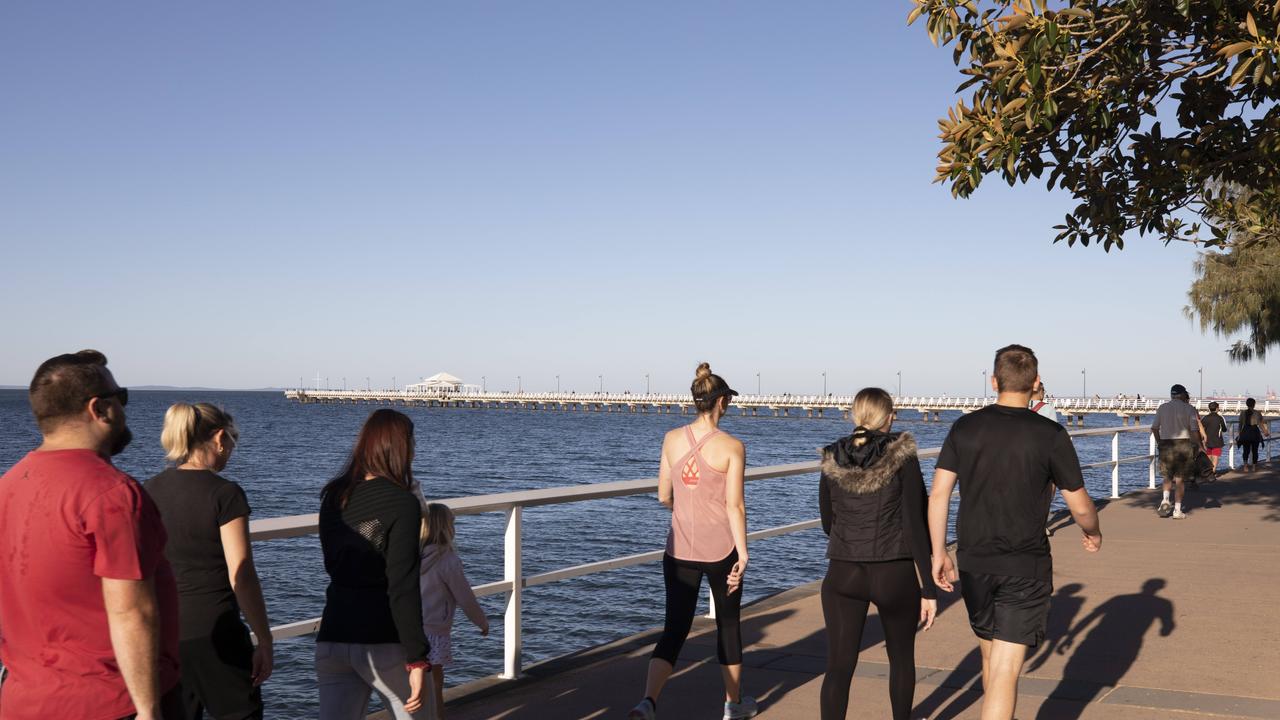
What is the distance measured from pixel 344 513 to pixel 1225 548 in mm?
10036

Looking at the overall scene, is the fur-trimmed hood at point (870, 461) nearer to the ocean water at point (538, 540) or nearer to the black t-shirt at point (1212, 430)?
the ocean water at point (538, 540)

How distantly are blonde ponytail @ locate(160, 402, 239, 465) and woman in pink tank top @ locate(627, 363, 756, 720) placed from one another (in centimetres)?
218

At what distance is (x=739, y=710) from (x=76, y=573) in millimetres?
3450

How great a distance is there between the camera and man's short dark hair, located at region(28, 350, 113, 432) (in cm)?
268

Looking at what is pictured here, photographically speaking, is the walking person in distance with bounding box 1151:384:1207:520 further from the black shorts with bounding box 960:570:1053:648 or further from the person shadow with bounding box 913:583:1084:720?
the black shorts with bounding box 960:570:1053:648

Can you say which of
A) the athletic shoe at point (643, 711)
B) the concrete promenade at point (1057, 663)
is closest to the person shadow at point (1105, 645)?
the concrete promenade at point (1057, 663)

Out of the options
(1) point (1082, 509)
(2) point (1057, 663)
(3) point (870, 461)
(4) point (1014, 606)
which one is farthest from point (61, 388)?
(2) point (1057, 663)

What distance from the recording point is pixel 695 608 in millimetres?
5328

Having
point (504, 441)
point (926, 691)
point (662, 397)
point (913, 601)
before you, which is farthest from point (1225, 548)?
point (662, 397)

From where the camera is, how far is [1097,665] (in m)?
6.45

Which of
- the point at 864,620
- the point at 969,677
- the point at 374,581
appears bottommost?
the point at 969,677

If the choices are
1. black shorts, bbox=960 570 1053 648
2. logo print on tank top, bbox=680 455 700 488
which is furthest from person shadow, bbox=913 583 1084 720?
logo print on tank top, bbox=680 455 700 488

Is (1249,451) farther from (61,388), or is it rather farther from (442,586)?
(61,388)

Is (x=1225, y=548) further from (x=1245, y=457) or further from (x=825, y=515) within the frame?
(x=1245, y=457)
